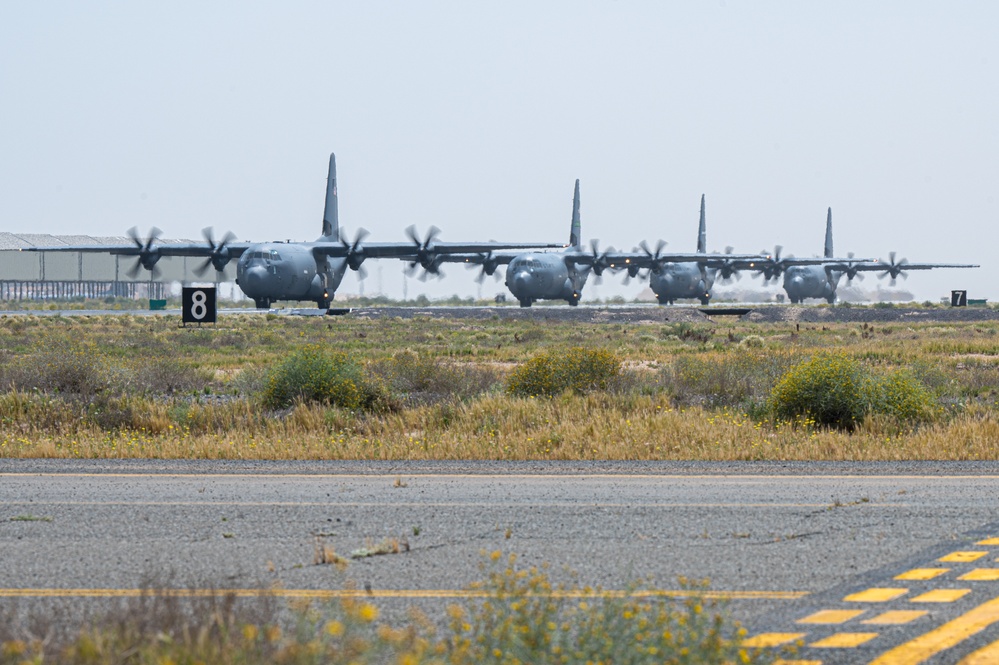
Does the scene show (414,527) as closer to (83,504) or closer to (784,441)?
(83,504)

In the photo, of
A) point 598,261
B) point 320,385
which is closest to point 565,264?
point 598,261

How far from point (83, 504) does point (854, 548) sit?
744 centimetres

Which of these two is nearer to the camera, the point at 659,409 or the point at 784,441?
the point at 784,441

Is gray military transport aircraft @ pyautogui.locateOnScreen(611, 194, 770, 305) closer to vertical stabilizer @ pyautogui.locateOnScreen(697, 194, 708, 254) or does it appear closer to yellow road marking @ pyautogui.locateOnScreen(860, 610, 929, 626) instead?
vertical stabilizer @ pyautogui.locateOnScreen(697, 194, 708, 254)

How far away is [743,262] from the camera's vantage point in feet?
354

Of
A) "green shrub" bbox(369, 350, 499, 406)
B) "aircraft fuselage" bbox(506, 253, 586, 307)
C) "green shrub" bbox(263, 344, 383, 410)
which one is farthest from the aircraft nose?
"green shrub" bbox(263, 344, 383, 410)

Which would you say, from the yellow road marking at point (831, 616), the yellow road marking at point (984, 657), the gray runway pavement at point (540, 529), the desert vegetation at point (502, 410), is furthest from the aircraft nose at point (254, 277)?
the yellow road marking at point (984, 657)

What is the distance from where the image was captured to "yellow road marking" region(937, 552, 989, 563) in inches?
364

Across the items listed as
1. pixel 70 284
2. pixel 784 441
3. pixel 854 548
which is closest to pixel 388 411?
pixel 784 441

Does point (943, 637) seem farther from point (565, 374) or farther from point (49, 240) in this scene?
point (49, 240)

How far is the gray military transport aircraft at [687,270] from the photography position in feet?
317

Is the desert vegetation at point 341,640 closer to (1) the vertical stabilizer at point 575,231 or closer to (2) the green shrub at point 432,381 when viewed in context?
(2) the green shrub at point 432,381

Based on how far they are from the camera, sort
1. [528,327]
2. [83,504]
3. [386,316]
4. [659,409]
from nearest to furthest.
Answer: [83,504], [659,409], [528,327], [386,316]

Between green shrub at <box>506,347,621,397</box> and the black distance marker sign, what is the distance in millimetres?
11159
